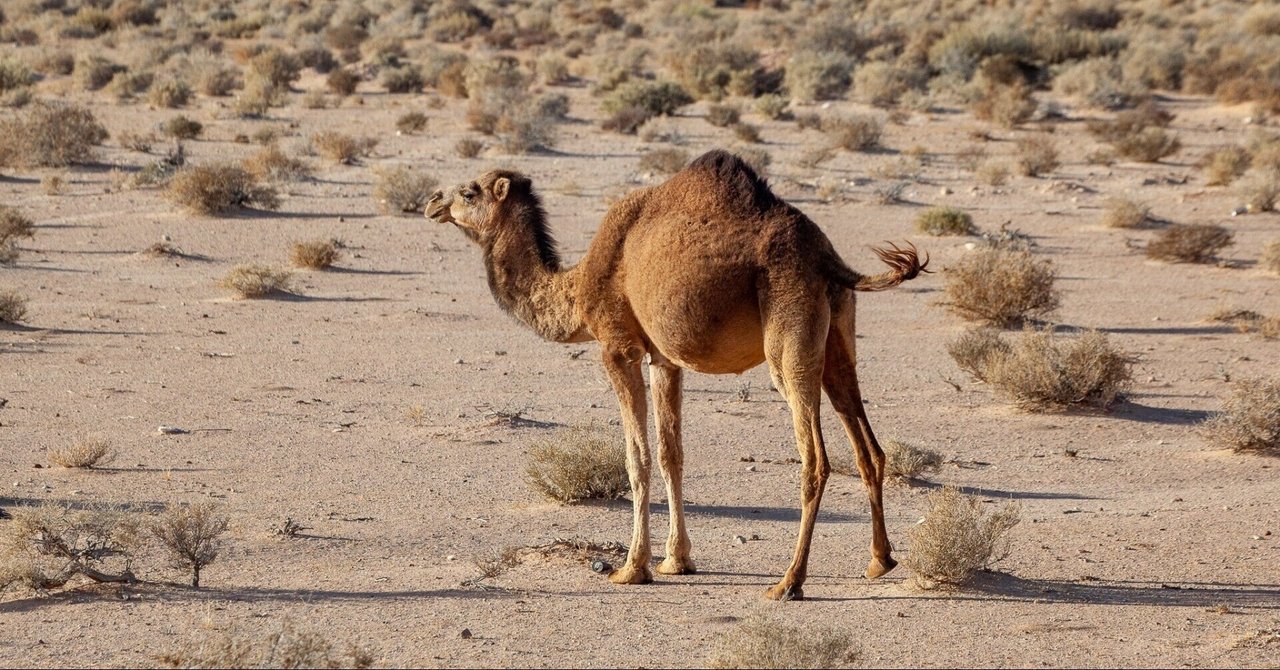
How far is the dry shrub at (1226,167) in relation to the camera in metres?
25.6

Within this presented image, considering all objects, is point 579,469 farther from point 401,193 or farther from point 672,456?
point 401,193

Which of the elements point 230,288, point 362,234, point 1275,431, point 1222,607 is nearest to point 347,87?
point 362,234

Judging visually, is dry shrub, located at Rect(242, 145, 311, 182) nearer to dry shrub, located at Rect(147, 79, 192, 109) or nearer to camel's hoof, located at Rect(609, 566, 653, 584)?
dry shrub, located at Rect(147, 79, 192, 109)

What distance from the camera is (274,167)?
24656 millimetres

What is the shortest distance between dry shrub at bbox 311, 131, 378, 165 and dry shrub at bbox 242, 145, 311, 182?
125 cm

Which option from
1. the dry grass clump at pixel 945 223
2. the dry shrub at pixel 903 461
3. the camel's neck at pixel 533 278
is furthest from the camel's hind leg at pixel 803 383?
the dry grass clump at pixel 945 223

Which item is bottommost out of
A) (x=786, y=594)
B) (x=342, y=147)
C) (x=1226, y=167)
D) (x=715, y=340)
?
(x=1226, y=167)

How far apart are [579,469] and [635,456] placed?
5.96ft

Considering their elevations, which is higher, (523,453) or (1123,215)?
(523,453)

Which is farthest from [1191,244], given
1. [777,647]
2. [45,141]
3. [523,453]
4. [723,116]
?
[45,141]

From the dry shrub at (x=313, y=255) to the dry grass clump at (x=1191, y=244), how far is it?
11441 millimetres

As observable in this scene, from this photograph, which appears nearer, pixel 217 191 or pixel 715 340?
pixel 715 340

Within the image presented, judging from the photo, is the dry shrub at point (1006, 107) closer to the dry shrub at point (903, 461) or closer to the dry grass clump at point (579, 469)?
the dry shrub at point (903, 461)

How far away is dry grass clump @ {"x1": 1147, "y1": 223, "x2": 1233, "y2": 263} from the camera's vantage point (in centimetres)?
2003
